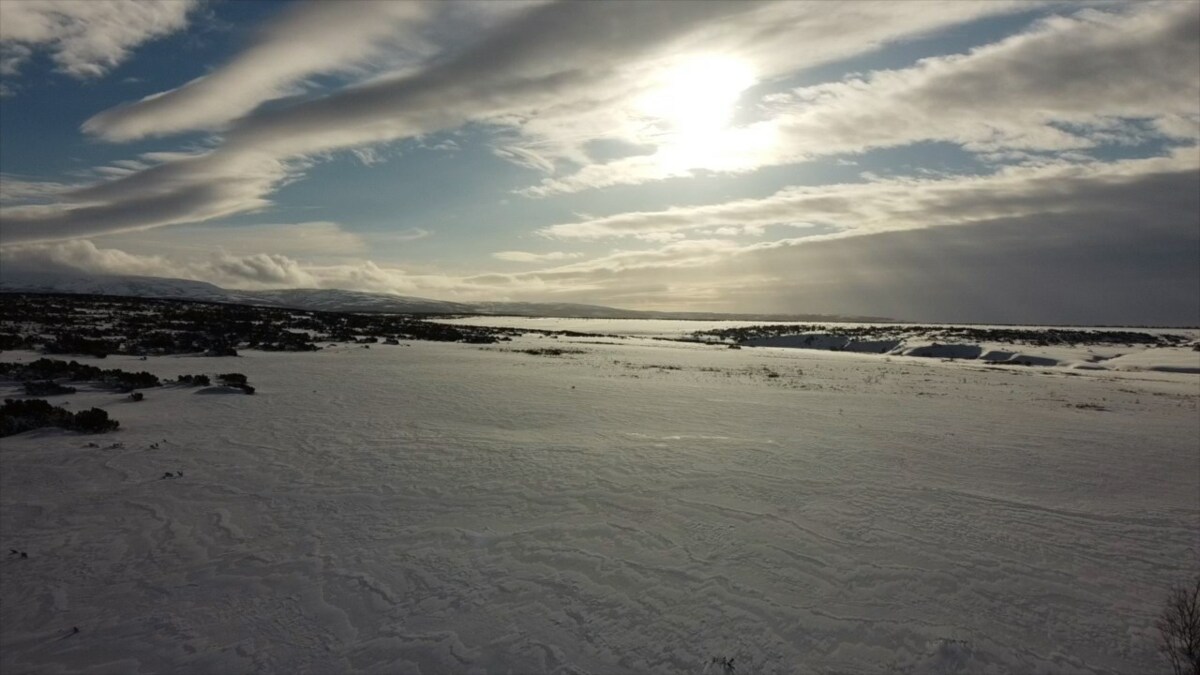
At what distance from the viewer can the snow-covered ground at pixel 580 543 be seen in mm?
4812

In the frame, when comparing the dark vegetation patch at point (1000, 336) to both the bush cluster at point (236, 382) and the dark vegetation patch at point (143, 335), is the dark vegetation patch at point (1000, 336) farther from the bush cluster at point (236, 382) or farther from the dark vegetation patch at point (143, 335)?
the bush cluster at point (236, 382)

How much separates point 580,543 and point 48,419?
11747 mm

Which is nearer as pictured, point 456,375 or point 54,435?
point 54,435

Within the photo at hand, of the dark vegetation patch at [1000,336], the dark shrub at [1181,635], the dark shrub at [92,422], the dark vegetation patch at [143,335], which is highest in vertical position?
the dark vegetation patch at [1000,336]

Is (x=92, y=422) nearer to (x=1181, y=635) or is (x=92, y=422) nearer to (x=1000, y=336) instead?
(x=1181, y=635)

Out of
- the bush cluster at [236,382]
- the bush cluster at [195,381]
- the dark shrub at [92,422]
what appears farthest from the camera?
the bush cluster at [195,381]

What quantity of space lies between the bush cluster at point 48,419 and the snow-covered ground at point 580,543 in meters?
0.41

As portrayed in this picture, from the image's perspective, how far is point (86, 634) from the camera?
4879mm

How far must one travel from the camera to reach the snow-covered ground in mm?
4812

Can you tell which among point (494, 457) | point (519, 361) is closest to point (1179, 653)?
point (494, 457)

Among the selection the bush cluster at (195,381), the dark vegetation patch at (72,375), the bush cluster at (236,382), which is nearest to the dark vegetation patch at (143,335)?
the dark vegetation patch at (72,375)

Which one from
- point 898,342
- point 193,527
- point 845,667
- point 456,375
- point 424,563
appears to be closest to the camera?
point 845,667

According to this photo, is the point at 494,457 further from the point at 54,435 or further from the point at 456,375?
the point at 456,375

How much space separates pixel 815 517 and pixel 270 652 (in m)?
6.57
